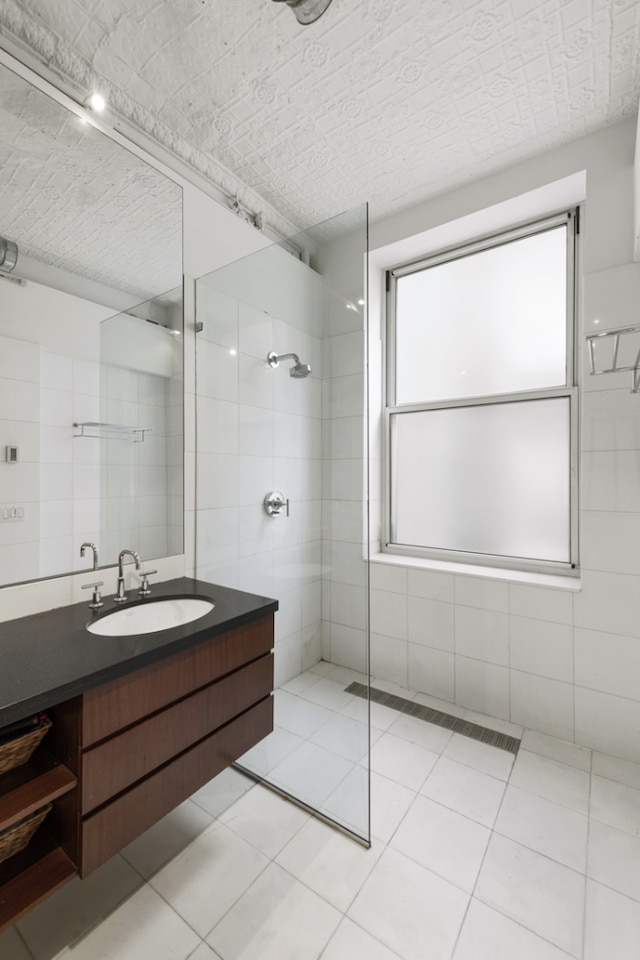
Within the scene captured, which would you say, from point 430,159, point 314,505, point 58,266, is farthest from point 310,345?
point 430,159

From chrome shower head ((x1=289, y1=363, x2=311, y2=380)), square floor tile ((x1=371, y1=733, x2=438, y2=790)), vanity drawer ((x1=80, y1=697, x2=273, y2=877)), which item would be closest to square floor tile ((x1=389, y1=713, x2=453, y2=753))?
square floor tile ((x1=371, y1=733, x2=438, y2=790))

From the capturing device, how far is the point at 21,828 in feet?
3.33

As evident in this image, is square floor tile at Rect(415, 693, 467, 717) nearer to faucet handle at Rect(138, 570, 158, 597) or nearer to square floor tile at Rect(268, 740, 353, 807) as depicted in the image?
square floor tile at Rect(268, 740, 353, 807)

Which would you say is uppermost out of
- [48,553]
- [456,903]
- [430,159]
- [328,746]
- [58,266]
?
[430,159]

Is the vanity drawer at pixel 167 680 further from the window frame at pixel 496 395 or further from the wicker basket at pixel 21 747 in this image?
the window frame at pixel 496 395

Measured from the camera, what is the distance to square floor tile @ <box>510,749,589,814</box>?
5.36 ft

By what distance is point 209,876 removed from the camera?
4.28ft

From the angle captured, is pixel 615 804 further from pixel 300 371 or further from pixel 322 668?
pixel 300 371

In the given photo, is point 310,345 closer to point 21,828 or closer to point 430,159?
point 430,159

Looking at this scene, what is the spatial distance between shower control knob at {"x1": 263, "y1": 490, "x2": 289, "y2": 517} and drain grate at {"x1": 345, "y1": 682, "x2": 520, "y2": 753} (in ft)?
2.60

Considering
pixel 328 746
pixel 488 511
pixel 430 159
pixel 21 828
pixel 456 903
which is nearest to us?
pixel 21 828

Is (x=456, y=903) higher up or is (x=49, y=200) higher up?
(x=49, y=200)

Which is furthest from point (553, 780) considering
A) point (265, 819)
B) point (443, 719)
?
point (265, 819)

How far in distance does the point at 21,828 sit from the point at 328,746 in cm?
105
